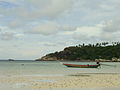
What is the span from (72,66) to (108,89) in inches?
1992

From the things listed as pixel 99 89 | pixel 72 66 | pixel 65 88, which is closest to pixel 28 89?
pixel 65 88

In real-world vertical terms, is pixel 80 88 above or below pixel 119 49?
below

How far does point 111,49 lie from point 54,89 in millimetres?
177133

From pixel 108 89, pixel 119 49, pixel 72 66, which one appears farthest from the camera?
pixel 119 49

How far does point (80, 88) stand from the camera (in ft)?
66.9

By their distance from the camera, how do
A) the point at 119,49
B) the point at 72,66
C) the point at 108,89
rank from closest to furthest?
the point at 108,89 → the point at 72,66 → the point at 119,49

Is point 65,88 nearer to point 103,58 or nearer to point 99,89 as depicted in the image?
point 99,89

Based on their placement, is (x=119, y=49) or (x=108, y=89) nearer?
(x=108, y=89)

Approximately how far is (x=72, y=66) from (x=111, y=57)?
5000 inches

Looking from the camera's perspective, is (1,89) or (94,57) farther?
(94,57)

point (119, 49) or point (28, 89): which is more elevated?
point (119, 49)

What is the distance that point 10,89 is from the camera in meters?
20.0

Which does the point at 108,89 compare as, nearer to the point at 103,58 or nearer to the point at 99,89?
the point at 99,89

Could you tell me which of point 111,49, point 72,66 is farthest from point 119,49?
point 72,66
